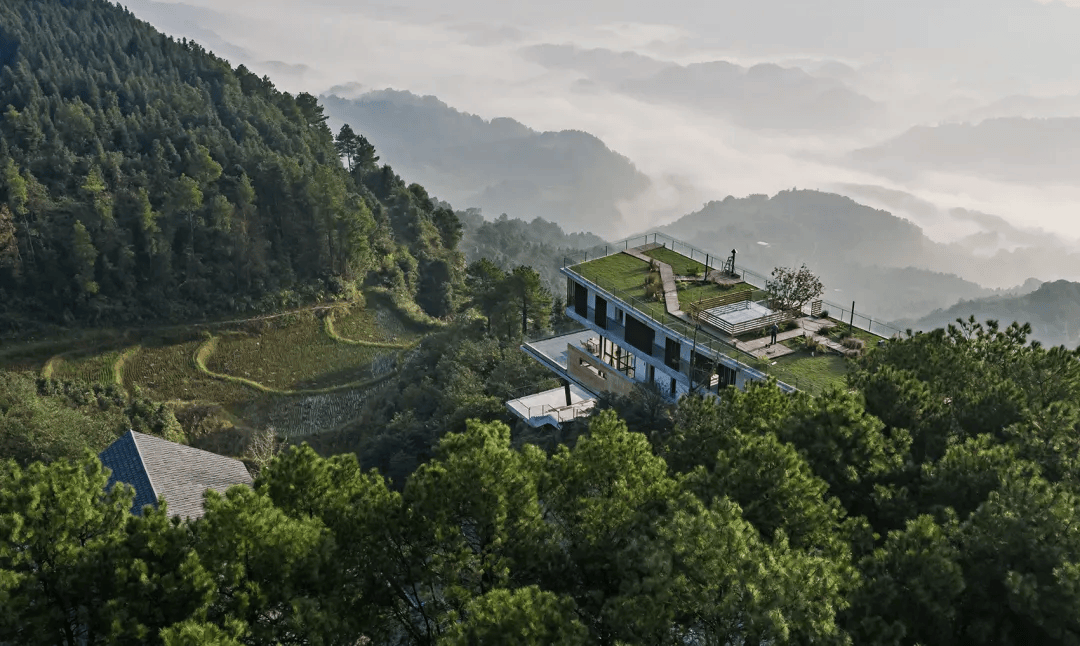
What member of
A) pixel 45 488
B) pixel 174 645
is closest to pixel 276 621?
pixel 174 645

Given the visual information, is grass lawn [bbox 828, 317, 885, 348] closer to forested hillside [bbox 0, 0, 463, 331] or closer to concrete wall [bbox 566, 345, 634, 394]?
concrete wall [bbox 566, 345, 634, 394]

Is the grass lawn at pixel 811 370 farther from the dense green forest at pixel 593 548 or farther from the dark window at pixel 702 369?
the dense green forest at pixel 593 548

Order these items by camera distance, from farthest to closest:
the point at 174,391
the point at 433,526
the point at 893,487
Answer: the point at 174,391 → the point at 893,487 → the point at 433,526

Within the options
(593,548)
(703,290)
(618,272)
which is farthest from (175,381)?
(593,548)

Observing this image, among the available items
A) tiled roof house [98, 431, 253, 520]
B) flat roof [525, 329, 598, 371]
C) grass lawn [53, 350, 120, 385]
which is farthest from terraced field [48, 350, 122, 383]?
flat roof [525, 329, 598, 371]

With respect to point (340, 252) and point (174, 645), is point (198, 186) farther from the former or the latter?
point (174, 645)

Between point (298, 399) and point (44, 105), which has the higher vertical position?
point (44, 105)

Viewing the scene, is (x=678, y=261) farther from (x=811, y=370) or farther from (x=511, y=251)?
(x=511, y=251)
